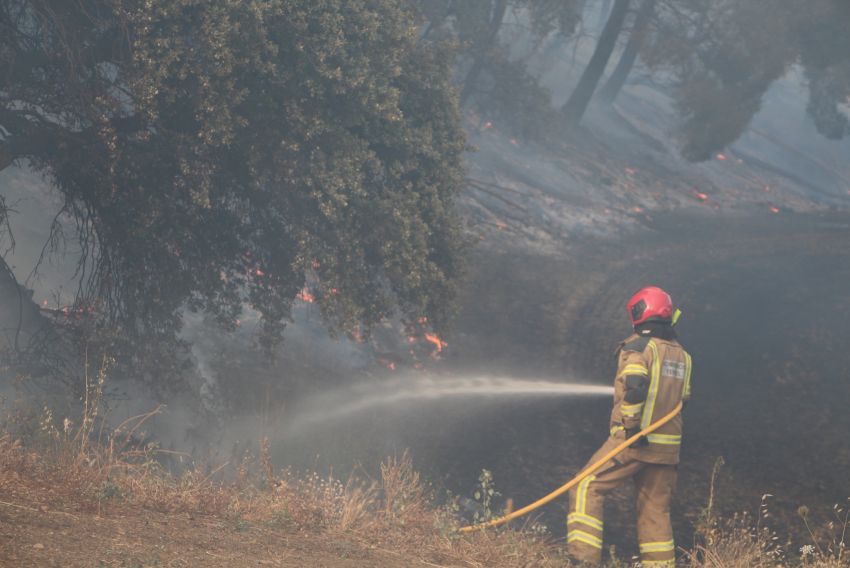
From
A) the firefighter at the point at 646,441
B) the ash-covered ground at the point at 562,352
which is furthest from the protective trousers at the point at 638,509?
the ash-covered ground at the point at 562,352

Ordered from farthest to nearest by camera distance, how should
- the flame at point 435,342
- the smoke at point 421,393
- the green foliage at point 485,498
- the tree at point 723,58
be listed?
the tree at point 723,58
the flame at point 435,342
the smoke at point 421,393
the green foliage at point 485,498

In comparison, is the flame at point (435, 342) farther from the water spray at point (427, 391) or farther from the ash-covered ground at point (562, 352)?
the water spray at point (427, 391)

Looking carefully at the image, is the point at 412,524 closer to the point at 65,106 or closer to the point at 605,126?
the point at 65,106

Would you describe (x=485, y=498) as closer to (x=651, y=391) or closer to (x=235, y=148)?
(x=651, y=391)

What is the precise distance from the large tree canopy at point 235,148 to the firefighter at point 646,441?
3.98 m

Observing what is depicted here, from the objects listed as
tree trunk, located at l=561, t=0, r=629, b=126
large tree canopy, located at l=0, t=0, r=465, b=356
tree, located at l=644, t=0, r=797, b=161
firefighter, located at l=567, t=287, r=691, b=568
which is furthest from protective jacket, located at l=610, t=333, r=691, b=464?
tree trunk, located at l=561, t=0, r=629, b=126

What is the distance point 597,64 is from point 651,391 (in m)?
30.9

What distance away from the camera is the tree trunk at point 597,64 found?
34375 mm

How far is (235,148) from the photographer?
963 cm

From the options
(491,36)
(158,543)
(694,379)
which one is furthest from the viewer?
(491,36)

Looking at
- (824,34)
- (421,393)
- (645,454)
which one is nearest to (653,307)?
(645,454)

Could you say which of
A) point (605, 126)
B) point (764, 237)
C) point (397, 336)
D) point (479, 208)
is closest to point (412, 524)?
point (397, 336)

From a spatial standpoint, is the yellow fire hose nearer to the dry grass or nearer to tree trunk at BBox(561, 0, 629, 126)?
the dry grass

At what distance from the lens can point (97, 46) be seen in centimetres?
955
